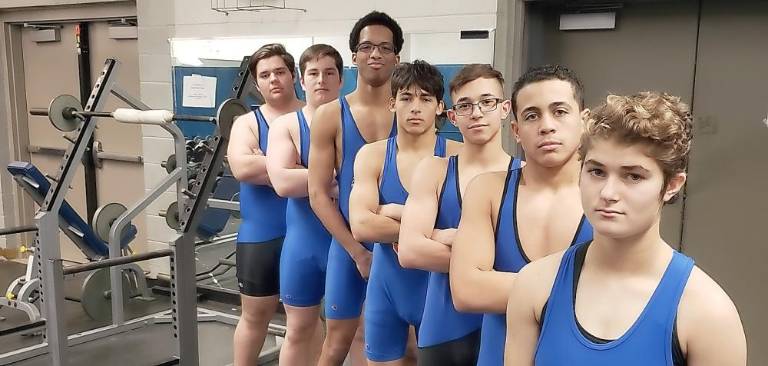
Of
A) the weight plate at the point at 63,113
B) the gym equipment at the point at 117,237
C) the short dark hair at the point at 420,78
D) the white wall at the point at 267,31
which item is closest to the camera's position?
the short dark hair at the point at 420,78

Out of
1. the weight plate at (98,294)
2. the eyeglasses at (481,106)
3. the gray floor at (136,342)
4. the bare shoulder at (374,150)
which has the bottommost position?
the gray floor at (136,342)

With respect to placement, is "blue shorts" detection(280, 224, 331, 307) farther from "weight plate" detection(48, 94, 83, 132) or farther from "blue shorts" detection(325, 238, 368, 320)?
"weight plate" detection(48, 94, 83, 132)

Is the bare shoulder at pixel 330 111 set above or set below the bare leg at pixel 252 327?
above

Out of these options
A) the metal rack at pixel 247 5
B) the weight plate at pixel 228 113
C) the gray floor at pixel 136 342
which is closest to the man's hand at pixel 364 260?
the weight plate at pixel 228 113

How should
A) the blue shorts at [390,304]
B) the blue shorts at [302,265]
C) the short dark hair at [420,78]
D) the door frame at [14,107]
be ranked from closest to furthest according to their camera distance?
the short dark hair at [420,78], the blue shorts at [390,304], the blue shorts at [302,265], the door frame at [14,107]

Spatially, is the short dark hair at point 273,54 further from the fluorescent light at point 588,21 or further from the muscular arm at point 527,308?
Result: the muscular arm at point 527,308

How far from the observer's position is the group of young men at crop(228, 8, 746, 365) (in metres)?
1.00

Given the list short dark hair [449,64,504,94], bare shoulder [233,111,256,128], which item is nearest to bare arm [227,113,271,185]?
bare shoulder [233,111,256,128]

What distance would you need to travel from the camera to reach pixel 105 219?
415 cm

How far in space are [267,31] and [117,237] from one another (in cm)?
154

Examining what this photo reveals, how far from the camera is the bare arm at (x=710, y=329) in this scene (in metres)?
0.96

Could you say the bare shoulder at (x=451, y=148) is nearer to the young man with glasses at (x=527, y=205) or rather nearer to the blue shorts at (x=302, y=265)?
the young man with glasses at (x=527, y=205)

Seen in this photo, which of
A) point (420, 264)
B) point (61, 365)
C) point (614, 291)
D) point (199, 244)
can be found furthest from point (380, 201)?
point (199, 244)

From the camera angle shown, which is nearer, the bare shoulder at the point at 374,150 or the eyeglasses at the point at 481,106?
the eyeglasses at the point at 481,106
